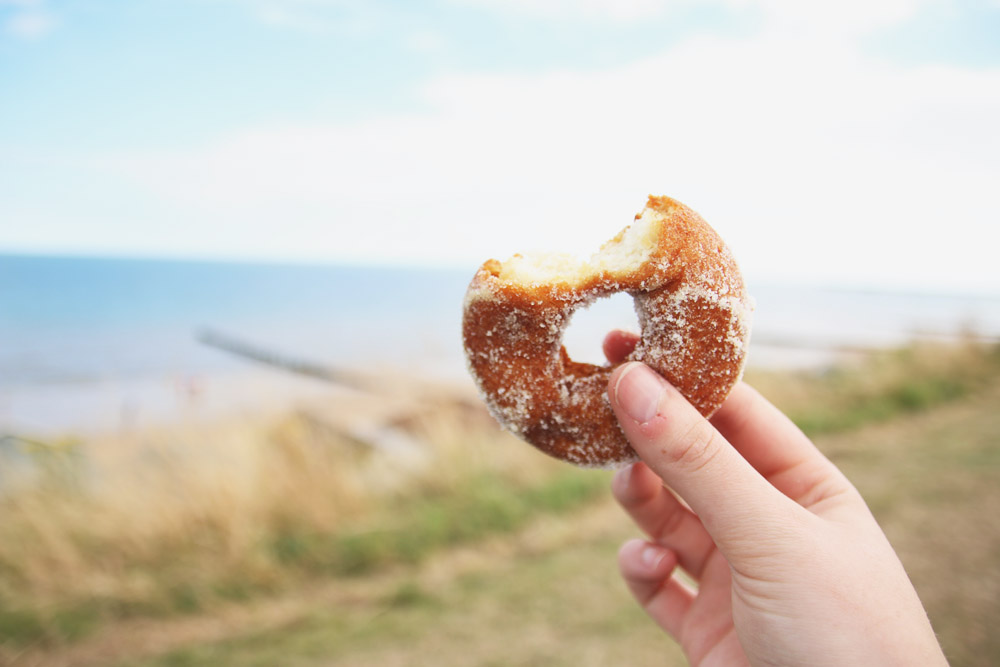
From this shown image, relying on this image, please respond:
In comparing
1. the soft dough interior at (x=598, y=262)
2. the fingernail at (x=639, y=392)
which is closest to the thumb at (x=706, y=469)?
the fingernail at (x=639, y=392)

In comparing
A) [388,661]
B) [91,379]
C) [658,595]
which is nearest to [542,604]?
[388,661]

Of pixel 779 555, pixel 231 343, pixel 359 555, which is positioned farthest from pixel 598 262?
pixel 231 343

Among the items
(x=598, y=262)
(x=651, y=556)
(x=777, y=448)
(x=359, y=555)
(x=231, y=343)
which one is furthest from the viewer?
(x=231, y=343)

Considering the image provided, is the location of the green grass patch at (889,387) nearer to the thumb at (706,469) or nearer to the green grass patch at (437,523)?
the green grass patch at (437,523)

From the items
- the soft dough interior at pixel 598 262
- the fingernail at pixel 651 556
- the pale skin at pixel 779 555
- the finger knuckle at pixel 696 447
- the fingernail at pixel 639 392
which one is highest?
the soft dough interior at pixel 598 262

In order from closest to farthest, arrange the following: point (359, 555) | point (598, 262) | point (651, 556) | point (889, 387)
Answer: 1. point (598, 262)
2. point (651, 556)
3. point (359, 555)
4. point (889, 387)

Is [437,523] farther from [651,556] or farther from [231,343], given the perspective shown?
[231,343]
